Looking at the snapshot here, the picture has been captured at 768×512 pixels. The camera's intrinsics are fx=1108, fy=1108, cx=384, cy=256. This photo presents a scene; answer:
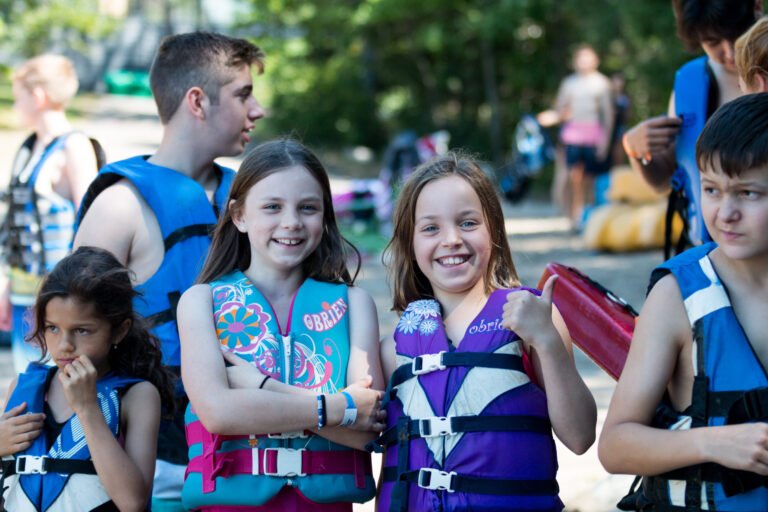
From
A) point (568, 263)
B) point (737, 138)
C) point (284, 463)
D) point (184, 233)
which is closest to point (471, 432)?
point (284, 463)

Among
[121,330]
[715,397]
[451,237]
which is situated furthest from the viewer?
[121,330]

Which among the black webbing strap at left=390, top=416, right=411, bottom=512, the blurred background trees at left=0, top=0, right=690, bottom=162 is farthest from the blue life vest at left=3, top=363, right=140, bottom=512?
the blurred background trees at left=0, top=0, right=690, bottom=162

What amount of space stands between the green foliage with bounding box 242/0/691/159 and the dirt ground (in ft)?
12.4

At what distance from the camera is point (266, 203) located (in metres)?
3.45

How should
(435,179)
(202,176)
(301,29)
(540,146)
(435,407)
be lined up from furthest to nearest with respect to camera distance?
(301,29), (540,146), (202,176), (435,179), (435,407)

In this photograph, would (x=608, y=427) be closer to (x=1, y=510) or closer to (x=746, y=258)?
(x=746, y=258)

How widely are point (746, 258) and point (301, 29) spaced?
3038cm

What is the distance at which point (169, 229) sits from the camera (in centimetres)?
404

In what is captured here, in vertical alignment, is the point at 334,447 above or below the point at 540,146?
below

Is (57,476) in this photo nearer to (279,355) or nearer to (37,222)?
(279,355)

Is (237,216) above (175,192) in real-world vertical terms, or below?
below

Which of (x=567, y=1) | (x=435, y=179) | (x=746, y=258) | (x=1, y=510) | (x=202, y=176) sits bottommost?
(x=1, y=510)

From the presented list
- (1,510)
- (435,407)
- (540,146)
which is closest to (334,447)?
(435,407)

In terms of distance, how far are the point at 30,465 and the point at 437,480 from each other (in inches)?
49.6
